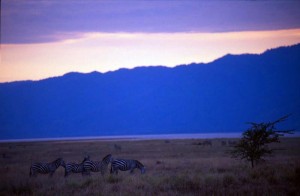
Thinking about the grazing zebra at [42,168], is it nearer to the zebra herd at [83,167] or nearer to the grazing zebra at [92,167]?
the zebra herd at [83,167]

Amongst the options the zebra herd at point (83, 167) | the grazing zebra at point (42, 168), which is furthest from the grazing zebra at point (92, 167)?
the grazing zebra at point (42, 168)

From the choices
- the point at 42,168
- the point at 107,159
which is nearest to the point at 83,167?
the point at 107,159

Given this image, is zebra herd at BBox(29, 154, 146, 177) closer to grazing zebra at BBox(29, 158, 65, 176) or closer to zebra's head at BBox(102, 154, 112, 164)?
grazing zebra at BBox(29, 158, 65, 176)

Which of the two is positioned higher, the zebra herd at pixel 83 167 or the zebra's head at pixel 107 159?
the zebra's head at pixel 107 159

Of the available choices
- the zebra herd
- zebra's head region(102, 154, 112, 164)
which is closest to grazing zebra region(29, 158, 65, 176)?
the zebra herd

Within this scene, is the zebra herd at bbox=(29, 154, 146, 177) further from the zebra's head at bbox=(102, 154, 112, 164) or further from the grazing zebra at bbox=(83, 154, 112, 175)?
the zebra's head at bbox=(102, 154, 112, 164)

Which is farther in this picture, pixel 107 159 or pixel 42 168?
pixel 107 159

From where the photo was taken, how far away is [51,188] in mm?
18844

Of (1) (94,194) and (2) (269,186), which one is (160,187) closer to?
(1) (94,194)

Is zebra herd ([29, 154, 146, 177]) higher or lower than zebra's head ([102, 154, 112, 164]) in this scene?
lower

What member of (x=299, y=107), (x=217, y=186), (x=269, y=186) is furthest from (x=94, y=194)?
(x=299, y=107)

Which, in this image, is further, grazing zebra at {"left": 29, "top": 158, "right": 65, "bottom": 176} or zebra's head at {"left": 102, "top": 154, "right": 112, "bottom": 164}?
zebra's head at {"left": 102, "top": 154, "right": 112, "bottom": 164}

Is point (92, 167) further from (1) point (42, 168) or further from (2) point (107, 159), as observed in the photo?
(1) point (42, 168)

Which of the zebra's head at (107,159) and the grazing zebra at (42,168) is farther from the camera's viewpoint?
Answer: the zebra's head at (107,159)
